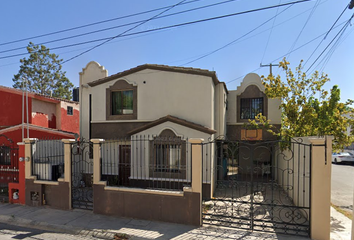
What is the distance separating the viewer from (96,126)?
10.6 m

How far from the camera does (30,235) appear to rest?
5594mm

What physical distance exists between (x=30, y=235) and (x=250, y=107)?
458 inches

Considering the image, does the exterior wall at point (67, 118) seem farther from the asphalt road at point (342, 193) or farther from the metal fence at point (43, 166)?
the asphalt road at point (342, 193)

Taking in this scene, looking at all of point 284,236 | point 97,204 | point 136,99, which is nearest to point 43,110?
point 136,99

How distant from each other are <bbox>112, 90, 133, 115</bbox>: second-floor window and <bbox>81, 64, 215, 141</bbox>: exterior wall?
458 mm

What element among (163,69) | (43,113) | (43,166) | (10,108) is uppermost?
(163,69)

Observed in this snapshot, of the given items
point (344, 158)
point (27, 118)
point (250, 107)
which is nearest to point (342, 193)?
point (250, 107)

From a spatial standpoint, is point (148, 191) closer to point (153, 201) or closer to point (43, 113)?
point (153, 201)

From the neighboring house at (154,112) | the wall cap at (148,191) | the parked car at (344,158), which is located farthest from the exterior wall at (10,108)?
the parked car at (344,158)

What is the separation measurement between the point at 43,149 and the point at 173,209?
6249 mm

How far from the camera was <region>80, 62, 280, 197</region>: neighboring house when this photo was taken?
8812 millimetres

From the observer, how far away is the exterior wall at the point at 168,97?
30.2 feet

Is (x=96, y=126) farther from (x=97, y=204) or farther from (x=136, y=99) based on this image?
(x=97, y=204)

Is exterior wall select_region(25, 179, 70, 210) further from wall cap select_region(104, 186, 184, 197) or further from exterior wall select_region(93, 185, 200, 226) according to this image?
wall cap select_region(104, 186, 184, 197)
